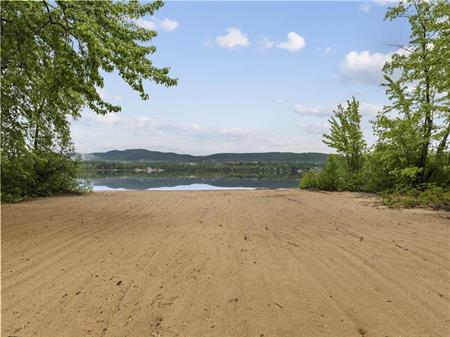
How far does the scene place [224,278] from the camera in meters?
4.62

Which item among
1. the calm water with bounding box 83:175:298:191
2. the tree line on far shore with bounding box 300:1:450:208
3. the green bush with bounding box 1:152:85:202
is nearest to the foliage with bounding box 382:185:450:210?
the tree line on far shore with bounding box 300:1:450:208

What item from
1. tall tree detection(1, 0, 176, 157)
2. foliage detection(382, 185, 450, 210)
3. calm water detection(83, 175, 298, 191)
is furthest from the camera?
calm water detection(83, 175, 298, 191)

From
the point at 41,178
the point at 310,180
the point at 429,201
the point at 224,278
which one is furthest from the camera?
the point at 310,180

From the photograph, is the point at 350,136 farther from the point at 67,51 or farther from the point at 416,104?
the point at 67,51

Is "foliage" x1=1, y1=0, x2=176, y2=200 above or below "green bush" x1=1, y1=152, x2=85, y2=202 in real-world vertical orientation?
above

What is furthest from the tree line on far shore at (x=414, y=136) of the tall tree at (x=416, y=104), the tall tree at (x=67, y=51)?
the tall tree at (x=67, y=51)

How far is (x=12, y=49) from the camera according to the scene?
27.0ft

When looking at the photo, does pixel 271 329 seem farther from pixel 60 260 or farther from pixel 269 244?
pixel 60 260

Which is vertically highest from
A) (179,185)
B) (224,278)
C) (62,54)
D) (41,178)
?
(62,54)

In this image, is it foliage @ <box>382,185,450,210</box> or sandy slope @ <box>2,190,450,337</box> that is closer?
sandy slope @ <box>2,190,450,337</box>

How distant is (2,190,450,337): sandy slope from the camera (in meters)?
3.47

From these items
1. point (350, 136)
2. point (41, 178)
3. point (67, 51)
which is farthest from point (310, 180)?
point (67, 51)

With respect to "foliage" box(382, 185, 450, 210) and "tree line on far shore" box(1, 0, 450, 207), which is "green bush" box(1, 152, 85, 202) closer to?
"tree line on far shore" box(1, 0, 450, 207)

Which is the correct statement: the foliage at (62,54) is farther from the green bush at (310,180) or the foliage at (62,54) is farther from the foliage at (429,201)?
the green bush at (310,180)
